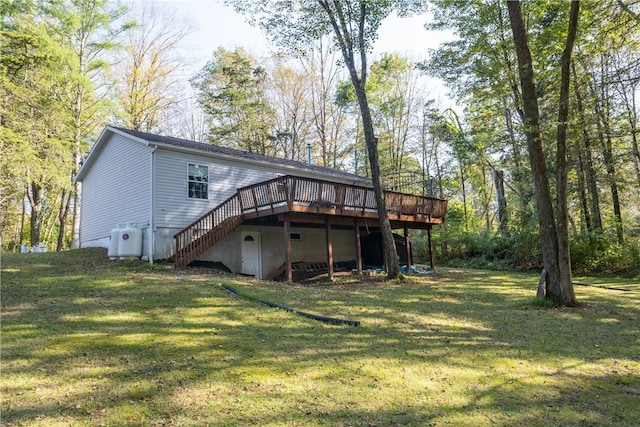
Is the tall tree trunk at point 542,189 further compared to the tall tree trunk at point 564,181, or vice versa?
the tall tree trunk at point 542,189

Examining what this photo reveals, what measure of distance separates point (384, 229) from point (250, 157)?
6.23 meters

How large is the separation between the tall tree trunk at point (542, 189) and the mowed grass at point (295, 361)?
67 cm

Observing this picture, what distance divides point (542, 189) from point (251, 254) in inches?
383

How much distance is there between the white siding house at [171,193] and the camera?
40.9 ft

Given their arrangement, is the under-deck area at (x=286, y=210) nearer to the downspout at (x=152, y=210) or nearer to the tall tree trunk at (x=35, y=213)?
the downspout at (x=152, y=210)

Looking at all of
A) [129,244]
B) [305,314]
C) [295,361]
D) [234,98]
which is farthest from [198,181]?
[234,98]

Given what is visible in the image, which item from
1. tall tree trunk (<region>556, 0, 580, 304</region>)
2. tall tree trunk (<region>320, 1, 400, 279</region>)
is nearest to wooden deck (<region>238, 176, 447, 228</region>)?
tall tree trunk (<region>320, 1, 400, 279</region>)

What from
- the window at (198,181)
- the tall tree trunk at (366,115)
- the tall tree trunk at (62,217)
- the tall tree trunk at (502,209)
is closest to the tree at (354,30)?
the tall tree trunk at (366,115)

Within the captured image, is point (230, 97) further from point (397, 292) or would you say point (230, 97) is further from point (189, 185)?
point (397, 292)

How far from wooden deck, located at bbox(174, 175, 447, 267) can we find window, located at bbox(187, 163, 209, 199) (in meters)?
1.15

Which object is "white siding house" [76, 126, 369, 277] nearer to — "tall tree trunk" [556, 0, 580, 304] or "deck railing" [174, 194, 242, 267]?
"deck railing" [174, 194, 242, 267]

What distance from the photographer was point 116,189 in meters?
14.5

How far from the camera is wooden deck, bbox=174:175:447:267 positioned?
11609 mm

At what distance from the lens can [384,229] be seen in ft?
41.5
